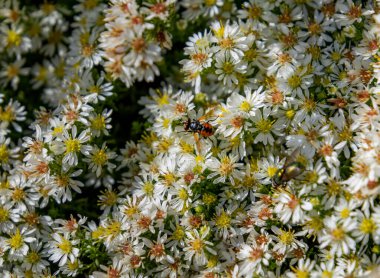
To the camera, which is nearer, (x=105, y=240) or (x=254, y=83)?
(x=105, y=240)

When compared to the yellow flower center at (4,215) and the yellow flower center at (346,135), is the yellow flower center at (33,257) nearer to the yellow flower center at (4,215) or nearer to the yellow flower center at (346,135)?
the yellow flower center at (4,215)

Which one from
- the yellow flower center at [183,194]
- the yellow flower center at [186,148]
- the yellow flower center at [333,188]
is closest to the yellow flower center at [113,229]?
the yellow flower center at [183,194]

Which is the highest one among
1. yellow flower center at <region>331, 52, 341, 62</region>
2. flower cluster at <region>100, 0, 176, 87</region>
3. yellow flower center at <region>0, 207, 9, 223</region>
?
flower cluster at <region>100, 0, 176, 87</region>

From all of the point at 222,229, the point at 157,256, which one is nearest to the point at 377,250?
the point at 222,229

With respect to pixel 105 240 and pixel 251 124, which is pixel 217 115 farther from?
pixel 105 240

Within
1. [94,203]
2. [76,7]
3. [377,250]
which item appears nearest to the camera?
[377,250]

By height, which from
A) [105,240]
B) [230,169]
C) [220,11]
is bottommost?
[105,240]

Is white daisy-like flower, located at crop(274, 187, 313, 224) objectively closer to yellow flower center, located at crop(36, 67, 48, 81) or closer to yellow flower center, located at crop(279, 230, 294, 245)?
yellow flower center, located at crop(279, 230, 294, 245)

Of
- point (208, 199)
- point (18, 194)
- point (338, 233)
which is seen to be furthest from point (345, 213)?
point (18, 194)

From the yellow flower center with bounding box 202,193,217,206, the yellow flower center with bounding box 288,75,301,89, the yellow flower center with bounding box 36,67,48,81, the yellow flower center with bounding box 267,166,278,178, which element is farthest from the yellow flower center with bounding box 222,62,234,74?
the yellow flower center with bounding box 36,67,48,81
